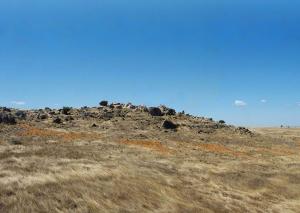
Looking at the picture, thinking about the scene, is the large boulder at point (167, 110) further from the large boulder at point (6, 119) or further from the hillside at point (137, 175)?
the large boulder at point (6, 119)

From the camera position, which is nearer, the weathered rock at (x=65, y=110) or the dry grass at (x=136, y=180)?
the dry grass at (x=136, y=180)

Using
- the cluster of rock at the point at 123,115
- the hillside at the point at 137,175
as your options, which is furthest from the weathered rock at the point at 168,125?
the hillside at the point at 137,175

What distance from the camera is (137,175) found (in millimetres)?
33344

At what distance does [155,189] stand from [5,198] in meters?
10.2

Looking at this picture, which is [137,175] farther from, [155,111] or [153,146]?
[155,111]

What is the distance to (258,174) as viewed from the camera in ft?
147

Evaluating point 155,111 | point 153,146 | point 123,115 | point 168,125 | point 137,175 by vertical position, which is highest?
point 155,111

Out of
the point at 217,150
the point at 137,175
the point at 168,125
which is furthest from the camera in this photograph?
the point at 168,125

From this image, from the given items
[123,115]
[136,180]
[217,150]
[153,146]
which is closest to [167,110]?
[123,115]

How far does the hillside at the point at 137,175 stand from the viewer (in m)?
26.0

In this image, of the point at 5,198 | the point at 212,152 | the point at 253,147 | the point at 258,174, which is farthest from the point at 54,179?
the point at 253,147

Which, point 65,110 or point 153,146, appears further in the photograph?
point 65,110

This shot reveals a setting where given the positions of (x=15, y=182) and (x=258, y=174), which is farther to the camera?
(x=258, y=174)

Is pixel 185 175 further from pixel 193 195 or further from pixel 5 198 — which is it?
pixel 5 198
